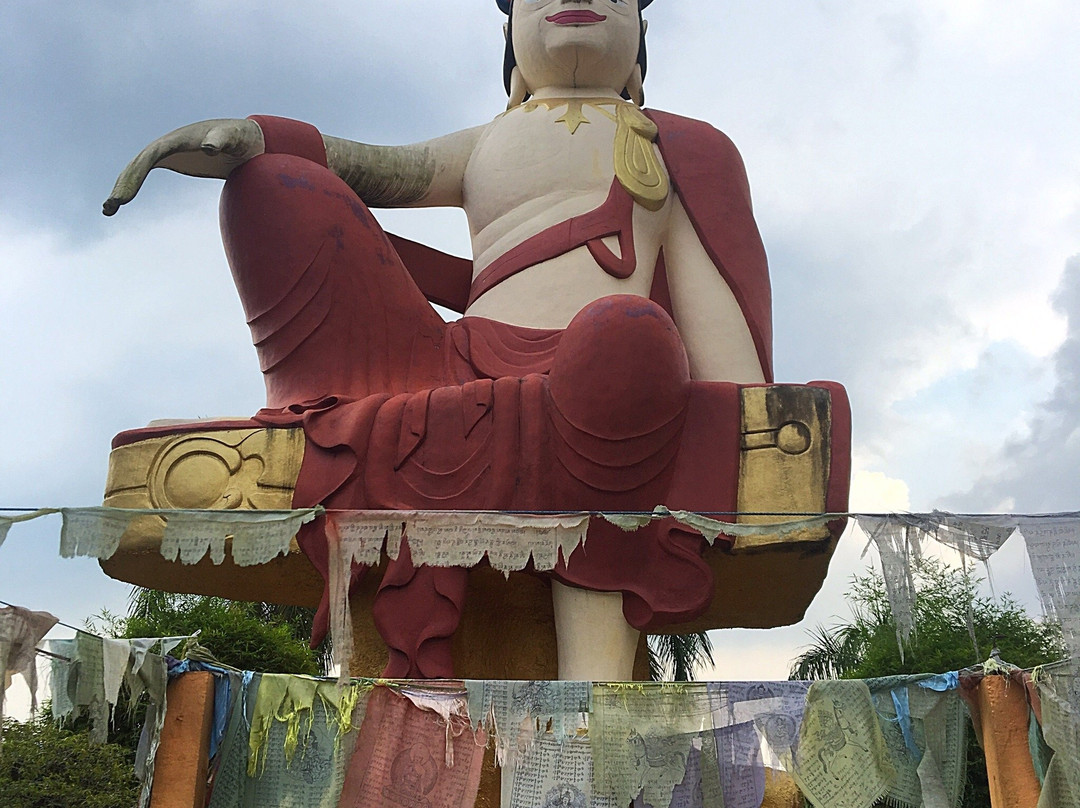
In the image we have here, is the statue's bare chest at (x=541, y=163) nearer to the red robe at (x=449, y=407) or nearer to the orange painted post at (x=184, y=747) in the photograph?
the red robe at (x=449, y=407)

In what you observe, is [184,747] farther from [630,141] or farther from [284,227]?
[630,141]

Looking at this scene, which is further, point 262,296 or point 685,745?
point 262,296

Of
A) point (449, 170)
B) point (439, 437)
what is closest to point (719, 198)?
point (449, 170)

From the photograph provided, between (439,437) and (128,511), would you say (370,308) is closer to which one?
(439,437)

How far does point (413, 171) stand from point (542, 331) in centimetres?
153

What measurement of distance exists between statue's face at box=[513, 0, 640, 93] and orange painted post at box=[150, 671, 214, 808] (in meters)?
4.14

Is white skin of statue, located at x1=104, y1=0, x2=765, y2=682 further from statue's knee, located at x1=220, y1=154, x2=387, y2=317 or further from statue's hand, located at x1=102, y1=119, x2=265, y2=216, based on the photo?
statue's knee, located at x1=220, y1=154, x2=387, y2=317

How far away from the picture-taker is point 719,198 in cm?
673

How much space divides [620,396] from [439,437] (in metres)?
0.86

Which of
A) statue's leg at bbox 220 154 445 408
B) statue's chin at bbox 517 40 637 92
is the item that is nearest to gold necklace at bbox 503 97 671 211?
statue's chin at bbox 517 40 637 92

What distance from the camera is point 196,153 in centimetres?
638

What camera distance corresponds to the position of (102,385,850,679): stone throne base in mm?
5453

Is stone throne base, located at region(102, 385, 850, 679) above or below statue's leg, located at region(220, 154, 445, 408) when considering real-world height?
below

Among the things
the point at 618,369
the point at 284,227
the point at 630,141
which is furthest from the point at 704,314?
the point at 284,227
